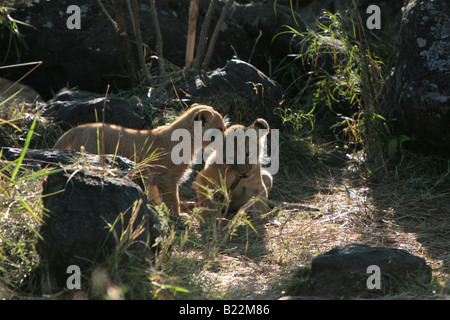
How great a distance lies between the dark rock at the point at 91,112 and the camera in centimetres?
680

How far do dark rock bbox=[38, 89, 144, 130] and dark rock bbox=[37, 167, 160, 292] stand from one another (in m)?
2.85

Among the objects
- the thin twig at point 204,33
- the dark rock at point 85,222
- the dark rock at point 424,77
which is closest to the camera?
the dark rock at point 85,222

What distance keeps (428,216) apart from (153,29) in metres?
4.68

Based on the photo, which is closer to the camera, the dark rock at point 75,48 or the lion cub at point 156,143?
the lion cub at point 156,143

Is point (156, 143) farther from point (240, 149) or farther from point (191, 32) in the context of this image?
point (191, 32)

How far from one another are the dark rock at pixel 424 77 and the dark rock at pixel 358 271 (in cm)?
245

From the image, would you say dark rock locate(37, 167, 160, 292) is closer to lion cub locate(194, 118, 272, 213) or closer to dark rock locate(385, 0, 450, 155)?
lion cub locate(194, 118, 272, 213)

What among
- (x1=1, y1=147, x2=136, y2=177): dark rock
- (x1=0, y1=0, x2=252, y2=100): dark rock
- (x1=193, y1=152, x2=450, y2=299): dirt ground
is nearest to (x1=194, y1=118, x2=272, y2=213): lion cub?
(x1=193, y1=152, x2=450, y2=299): dirt ground

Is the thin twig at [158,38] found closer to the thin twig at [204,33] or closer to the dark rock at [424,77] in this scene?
the thin twig at [204,33]

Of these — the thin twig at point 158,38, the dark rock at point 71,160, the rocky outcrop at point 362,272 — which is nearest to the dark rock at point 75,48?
the thin twig at point 158,38

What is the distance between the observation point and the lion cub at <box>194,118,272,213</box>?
20.3 ft

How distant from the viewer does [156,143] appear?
6070mm

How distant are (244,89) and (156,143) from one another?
73.6 inches

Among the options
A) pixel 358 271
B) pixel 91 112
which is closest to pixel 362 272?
pixel 358 271
